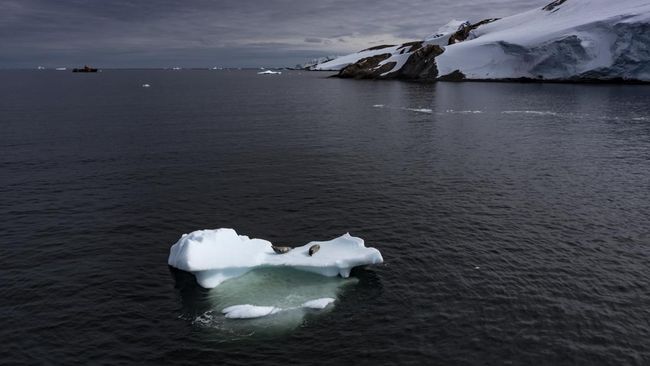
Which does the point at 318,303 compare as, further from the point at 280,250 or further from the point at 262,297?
the point at 280,250

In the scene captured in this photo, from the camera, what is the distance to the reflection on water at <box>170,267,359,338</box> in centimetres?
A: 2723

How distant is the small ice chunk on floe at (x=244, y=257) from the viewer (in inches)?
1280

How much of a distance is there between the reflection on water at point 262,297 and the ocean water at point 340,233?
153 millimetres

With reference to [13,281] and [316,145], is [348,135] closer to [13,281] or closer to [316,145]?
[316,145]

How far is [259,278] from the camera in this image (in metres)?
33.1

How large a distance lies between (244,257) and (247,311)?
6.49m

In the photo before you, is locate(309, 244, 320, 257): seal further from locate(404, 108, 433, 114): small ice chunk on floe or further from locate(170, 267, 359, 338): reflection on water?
locate(404, 108, 433, 114): small ice chunk on floe

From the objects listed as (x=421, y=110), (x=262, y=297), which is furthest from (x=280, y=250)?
(x=421, y=110)

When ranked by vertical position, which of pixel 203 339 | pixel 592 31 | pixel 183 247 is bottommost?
pixel 203 339

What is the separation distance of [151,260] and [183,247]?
11.9 ft

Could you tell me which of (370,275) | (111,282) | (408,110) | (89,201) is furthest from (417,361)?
(408,110)

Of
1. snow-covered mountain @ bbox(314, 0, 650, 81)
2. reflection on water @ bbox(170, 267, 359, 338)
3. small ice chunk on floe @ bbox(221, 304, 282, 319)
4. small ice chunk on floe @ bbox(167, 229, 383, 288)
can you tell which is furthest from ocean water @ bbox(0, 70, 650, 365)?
snow-covered mountain @ bbox(314, 0, 650, 81)

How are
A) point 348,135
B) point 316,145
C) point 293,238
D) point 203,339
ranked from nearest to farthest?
point 203,339
point 293,238
point 316,145
point 348,135

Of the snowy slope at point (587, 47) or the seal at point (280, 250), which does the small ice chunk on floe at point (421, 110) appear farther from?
the snowy slope at point (587, 47)
